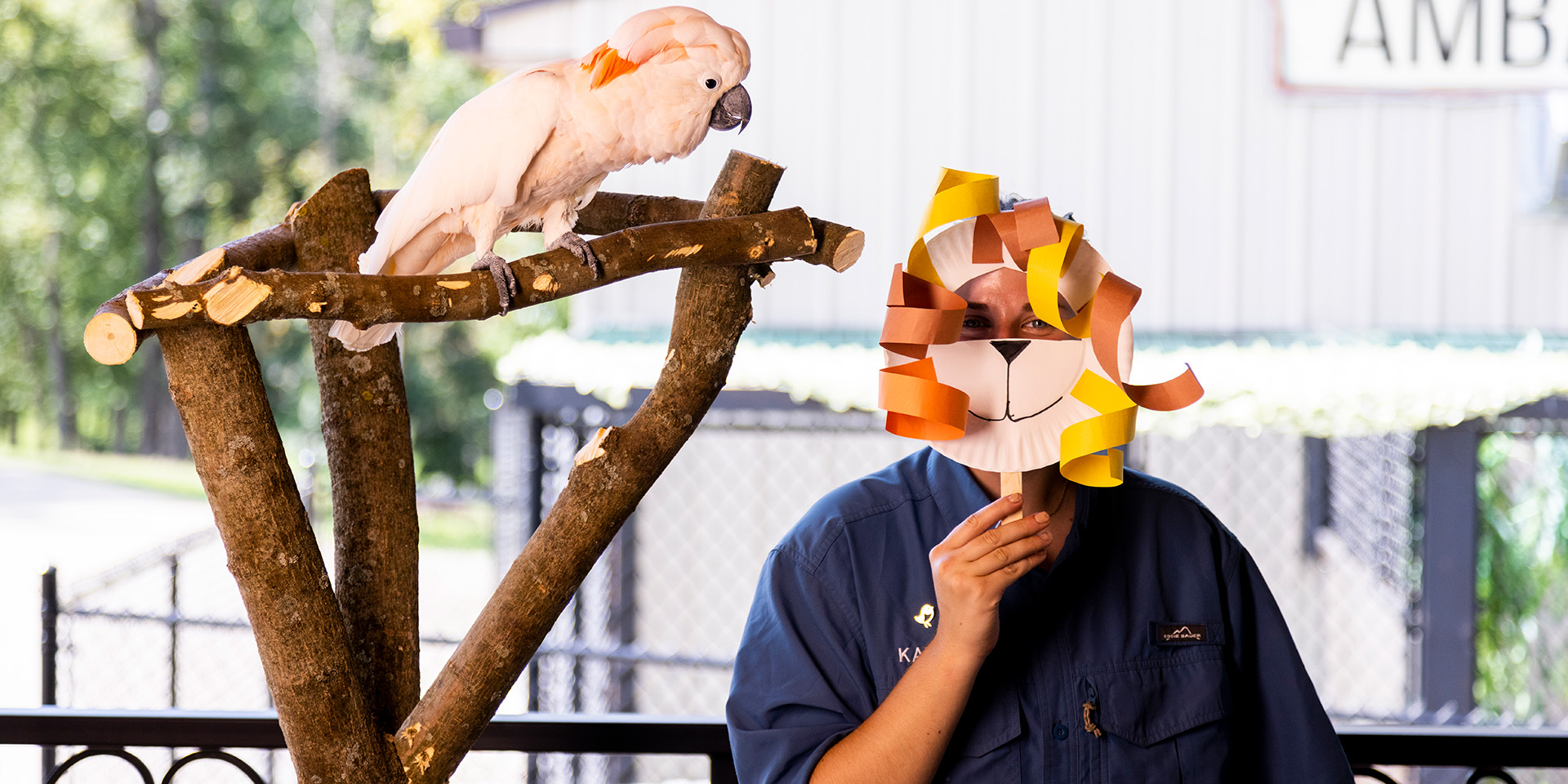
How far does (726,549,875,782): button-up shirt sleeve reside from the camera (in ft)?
2.93

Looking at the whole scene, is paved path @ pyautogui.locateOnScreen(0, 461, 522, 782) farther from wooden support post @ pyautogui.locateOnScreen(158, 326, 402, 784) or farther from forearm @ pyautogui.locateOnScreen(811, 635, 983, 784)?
forearm @ pyautogui.locateOnScreen(811, 635, 983, 784)

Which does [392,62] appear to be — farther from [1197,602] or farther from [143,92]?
[1197,602]

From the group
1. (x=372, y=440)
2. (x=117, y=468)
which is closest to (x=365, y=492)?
(x=372, y=440)

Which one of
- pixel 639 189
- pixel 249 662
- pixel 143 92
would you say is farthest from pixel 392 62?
pixel 639 189

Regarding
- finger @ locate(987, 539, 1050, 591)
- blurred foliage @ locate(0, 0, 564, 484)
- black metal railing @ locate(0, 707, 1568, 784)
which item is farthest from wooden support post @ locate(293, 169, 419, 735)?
blurred foliage @ locate(0, 0, 564, 484)

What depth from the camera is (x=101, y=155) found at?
11039mm

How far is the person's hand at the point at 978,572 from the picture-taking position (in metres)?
0.84

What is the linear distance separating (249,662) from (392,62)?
8387 mm

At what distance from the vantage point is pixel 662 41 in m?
0.94

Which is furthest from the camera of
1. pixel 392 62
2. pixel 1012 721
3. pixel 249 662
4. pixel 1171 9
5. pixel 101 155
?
pixel 392 62

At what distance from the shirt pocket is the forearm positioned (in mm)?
152

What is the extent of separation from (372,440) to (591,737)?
1.40 ft

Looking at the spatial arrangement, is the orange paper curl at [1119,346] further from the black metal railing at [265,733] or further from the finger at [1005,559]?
the black metal railing at [265,733]

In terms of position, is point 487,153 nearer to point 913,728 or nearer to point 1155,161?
point 913,728
